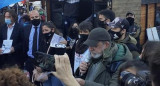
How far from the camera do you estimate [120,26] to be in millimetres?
4352

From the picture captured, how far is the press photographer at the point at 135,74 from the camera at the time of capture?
1803 millimetres

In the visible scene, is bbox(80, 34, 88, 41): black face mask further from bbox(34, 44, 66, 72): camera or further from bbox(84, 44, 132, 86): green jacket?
bbox(34, 44, 66, 72): camera

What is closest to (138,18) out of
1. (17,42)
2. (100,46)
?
(17,42)

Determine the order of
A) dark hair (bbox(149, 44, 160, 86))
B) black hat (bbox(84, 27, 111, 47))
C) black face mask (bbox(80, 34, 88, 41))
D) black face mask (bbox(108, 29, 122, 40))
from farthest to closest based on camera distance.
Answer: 1. black face mask (bbox(80, 34, 88, 41))
2. black face mask (bbox(108, 29, 122, 40))
3. black hat (bbox(84, 27, 111, 47))
4. dark hair (bbox(149, 44, 160, 86))

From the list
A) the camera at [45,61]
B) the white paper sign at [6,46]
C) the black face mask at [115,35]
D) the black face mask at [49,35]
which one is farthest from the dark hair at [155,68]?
the white paper sign at [6,46]

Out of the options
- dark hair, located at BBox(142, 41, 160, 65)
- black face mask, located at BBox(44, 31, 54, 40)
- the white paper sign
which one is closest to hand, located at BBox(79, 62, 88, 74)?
dark hair, located at BBox(142, 41, 160, 65)

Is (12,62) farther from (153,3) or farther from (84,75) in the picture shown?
(153,3)

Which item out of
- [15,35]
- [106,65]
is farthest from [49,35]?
[106,65]

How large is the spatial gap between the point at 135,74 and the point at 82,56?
8.46 feet

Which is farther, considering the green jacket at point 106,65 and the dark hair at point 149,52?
the green jacket at point 106,65

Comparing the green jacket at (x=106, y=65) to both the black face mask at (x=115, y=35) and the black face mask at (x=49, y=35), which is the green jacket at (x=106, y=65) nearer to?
the black face mask at (x=115, y=35)

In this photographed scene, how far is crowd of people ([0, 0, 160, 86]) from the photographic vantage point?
200 cm

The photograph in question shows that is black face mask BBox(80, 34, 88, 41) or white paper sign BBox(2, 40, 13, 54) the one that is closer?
black face mask BBox(80, 34, 88, 41)

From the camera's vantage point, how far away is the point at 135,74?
2.01m
